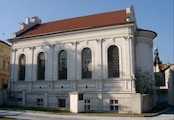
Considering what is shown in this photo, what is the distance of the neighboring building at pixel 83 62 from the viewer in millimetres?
29000

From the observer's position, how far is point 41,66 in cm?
3538

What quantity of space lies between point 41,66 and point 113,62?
11574mm

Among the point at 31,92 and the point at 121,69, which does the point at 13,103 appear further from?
the point at 121,69

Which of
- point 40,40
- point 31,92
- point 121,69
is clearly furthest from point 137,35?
point 31,92

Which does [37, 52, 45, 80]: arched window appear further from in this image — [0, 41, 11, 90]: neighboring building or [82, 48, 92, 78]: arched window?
[0, 41, 11, 90]: neighboring building

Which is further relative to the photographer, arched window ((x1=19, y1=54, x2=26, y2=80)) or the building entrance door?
arched window ((x1=19, y1=54, x2=26, y2=80))

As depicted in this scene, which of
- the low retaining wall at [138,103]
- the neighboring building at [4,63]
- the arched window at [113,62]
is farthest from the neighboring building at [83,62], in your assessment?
the neighboring building at [4,63]

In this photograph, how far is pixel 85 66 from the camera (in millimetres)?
31703

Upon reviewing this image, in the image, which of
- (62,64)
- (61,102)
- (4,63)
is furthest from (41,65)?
(4,63)

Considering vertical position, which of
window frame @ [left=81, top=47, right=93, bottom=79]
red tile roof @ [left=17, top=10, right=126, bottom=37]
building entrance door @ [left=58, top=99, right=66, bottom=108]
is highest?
red tile roof @ [left=17, top=10, right=126, bottom=37]

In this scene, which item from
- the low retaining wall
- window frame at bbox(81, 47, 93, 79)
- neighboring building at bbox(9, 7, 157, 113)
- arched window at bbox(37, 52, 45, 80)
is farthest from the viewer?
arched window at bbox(37, 52, 45, 80)

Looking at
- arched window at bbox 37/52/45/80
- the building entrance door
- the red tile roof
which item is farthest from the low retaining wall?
arched window at bbox 37/52/45/80

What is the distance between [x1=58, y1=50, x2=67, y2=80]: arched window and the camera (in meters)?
33.1

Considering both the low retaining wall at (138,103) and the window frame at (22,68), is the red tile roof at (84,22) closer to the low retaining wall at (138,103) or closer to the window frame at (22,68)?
the window frame at (22,68)
